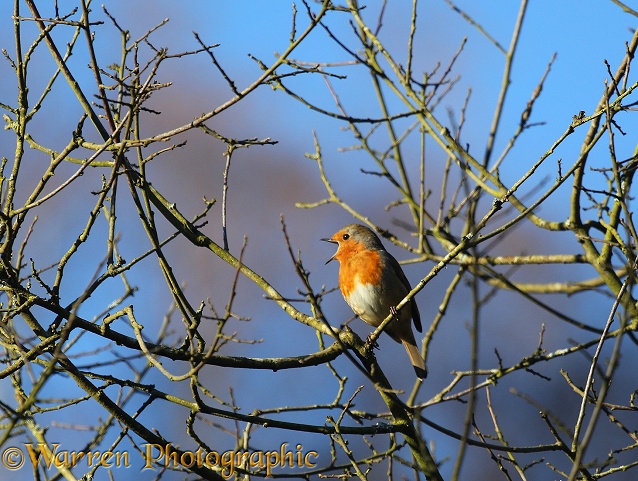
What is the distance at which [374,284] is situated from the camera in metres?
5.52

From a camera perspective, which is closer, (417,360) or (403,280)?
(417,360)

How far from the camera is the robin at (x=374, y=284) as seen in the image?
5.53 metres

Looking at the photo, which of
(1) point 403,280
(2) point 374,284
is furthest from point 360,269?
(1) point 403,280

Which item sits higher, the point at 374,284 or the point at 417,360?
the point at 374,284

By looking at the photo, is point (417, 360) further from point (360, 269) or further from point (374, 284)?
point (360, 269)

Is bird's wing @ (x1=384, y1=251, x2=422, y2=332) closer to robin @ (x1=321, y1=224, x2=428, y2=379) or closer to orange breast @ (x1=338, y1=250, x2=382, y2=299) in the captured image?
robin @ (x1=321, y1=224, x2=428, y2=379)

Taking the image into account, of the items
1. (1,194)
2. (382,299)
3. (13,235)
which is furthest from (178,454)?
(382,299)

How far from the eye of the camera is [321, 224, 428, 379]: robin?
553 cm

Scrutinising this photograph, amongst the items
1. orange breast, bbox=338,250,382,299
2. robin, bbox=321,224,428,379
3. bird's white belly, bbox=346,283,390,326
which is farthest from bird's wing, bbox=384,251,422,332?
bird's white belly, bbox=346,283,390,326

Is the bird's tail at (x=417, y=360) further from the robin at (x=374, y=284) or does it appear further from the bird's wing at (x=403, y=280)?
the bird's wing at (x=403, y=280)

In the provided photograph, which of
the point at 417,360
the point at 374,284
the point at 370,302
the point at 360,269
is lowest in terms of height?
the point at 417,360

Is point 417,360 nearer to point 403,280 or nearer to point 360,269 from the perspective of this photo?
point 403,280

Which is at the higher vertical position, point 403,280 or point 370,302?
point 403,280

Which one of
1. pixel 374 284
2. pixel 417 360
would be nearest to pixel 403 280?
pixel 374 284
